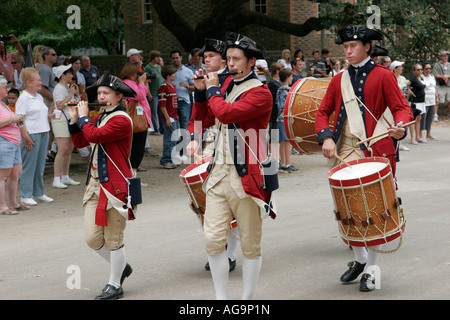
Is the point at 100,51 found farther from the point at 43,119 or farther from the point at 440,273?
the point at 440,273


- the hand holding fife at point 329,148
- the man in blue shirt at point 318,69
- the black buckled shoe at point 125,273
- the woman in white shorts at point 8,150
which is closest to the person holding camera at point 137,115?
the woman in white shorts at point 8,150

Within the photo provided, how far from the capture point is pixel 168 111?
14008 mm

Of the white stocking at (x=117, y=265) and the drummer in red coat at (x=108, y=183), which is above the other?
the drummer in red coat at (x=108, y=183)

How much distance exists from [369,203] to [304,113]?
8.52ft

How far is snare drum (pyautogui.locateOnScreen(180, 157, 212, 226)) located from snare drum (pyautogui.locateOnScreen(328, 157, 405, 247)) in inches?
50.1

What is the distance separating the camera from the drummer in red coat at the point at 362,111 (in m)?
6.24

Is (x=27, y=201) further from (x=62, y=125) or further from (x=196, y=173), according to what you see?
(x=196, y=173)

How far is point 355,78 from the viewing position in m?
6.40

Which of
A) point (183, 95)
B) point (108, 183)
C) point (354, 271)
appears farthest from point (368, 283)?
point (183, 95)

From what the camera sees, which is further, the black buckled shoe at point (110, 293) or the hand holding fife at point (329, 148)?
the hand holding fife at point (329, 148)

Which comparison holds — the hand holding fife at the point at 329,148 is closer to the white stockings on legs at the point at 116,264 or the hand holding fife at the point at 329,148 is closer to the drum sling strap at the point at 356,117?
the drum sling strap at the point at 356,117

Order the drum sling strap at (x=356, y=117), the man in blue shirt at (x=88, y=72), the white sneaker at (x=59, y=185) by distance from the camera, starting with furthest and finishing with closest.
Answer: the man in blue shirt at (x=88, y=72) < the white sneaker at (x=59, y=185) < the drum sling strap at (x=356, y=117)

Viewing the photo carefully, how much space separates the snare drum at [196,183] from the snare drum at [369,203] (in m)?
1.27
